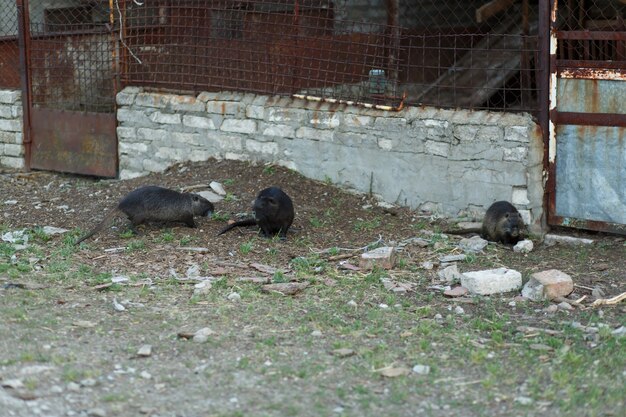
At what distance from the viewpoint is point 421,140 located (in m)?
9.79

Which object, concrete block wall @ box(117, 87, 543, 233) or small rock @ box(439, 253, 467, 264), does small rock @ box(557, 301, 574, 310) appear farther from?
concrete block wall @ box(117, 87, 543, 233)

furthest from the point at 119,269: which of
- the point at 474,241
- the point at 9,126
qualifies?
the point at 9,126

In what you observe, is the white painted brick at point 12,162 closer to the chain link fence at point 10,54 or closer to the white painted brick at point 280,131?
the chain link fence at point 10,54

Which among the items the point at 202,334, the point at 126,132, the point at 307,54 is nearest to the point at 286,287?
the point at 202,334

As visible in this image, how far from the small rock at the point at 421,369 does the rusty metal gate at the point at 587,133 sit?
3.90 metres

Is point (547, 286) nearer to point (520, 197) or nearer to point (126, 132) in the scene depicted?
point (520, 197)

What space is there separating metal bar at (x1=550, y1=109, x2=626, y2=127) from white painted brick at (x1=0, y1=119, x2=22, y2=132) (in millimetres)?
7476

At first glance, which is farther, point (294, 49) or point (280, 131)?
point (280, 131)

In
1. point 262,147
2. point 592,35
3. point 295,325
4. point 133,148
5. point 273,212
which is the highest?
point 592,35

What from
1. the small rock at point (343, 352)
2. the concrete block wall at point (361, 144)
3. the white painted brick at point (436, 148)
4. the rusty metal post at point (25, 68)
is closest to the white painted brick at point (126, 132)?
the concrete block wall at point (361, 144)

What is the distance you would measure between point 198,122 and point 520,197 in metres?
4.14

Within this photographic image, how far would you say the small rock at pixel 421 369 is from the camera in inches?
229

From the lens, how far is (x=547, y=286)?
24.0 ft

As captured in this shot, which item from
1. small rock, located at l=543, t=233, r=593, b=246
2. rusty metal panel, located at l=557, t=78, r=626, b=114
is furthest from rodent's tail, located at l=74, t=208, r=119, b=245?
rusty metal panel, located at l=557, t=78, r=626, b=114
